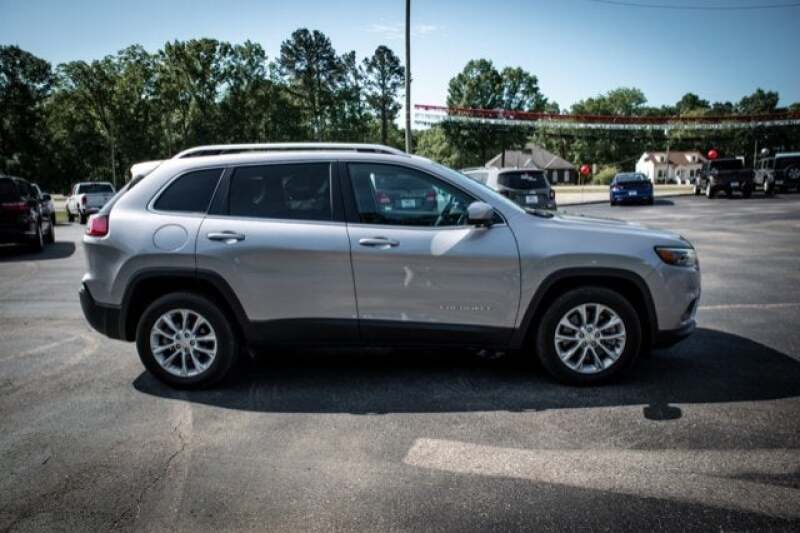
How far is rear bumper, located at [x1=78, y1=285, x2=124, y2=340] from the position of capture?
14.8 ft

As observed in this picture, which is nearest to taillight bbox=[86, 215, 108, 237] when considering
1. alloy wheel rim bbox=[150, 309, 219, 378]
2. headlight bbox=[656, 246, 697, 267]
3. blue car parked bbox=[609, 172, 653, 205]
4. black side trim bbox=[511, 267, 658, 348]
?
alloy wheel rim bbox=[150, 309, 219, 378]

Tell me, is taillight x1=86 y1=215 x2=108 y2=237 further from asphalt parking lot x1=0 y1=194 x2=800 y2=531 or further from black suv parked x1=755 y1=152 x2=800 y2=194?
black suv parked x1=755 y1=152 x2=800 y2=194

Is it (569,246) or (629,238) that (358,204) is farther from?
(629,238)

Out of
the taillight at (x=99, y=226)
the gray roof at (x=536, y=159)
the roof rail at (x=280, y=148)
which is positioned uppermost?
the gray roof at (x=536, y=159)

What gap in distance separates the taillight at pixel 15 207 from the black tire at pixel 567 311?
1329 cm

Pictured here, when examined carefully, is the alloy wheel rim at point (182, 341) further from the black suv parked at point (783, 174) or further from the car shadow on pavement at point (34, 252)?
the black suv parked at point (783, 174)

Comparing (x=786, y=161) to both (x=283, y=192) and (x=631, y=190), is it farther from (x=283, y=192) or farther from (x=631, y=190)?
(x=283, y=192)

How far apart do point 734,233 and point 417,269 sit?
45.1 ft

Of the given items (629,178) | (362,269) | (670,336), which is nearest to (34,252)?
(362,269)

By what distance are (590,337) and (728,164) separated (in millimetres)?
30702

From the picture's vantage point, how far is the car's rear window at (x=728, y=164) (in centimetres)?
2988

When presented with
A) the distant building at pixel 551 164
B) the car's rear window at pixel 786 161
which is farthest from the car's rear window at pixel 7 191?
the distant building at pixel 551 164

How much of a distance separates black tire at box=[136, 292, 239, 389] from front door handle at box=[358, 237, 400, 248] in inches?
50.1

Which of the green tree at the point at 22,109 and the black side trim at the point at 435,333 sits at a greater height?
the green tree at the point at 22,109
